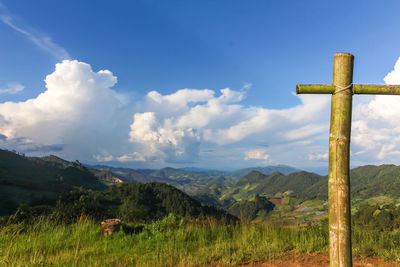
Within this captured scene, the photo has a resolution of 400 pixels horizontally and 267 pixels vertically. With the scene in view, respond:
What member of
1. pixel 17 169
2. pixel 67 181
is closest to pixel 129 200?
pixel 67 181

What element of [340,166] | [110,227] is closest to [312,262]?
[340,166]

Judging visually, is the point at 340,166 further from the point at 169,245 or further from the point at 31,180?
the point at 31,180

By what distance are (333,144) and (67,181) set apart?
19579 centimetres

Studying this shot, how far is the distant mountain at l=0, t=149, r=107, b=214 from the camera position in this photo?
371 feet

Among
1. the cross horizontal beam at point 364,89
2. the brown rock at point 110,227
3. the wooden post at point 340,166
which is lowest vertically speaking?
the brown rock at point 110,227

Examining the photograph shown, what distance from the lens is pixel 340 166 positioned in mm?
3252

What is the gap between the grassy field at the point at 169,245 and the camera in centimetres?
582

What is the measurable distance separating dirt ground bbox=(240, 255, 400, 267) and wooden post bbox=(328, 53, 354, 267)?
278 cm

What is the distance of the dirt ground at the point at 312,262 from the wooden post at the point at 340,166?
2781mm

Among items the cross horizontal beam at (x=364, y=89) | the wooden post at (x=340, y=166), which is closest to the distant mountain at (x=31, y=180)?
the wooden post at (x=340, y=166)

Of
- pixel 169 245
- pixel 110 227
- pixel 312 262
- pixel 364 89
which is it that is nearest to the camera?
pixel 364 89

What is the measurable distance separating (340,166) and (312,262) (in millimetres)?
3948

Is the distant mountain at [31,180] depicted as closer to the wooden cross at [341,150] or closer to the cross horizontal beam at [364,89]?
the wooden cross at [341,150]

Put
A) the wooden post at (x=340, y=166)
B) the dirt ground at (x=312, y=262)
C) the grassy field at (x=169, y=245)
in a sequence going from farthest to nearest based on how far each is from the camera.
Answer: the grassy field at (x=169, y=245)
the dirt ground at (x=312, y=262)
the wooden post at (x=340, y=166)
